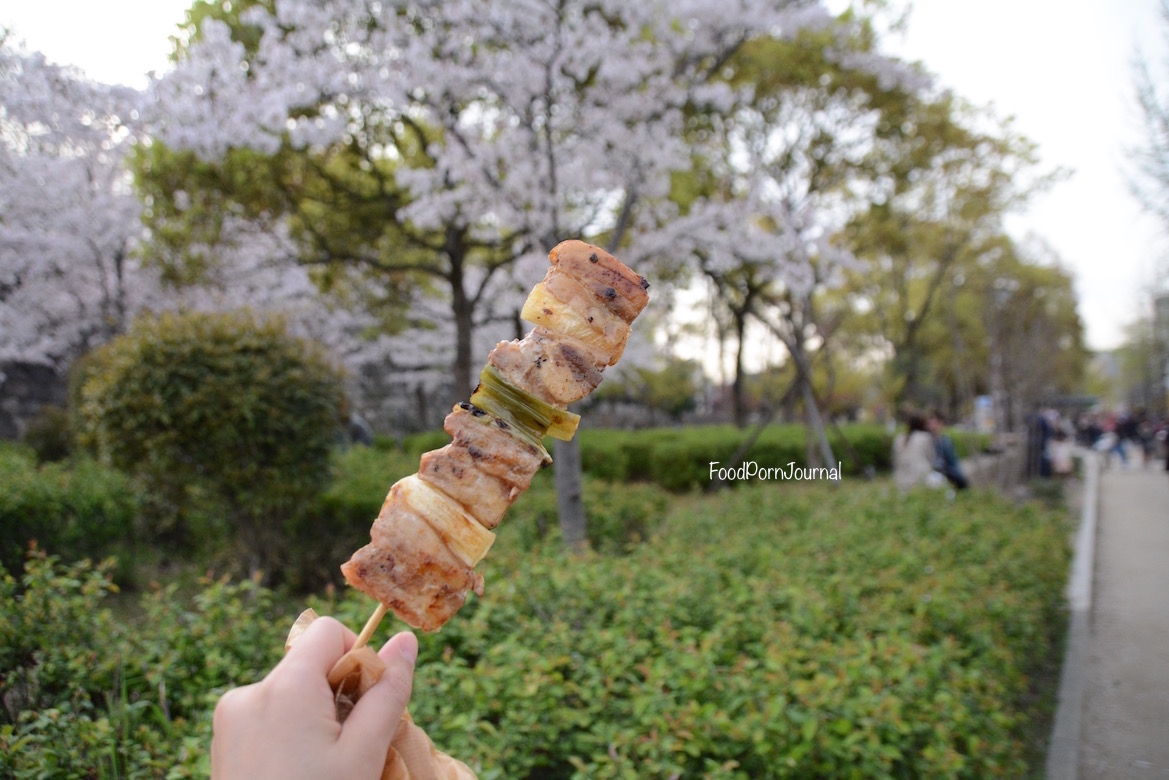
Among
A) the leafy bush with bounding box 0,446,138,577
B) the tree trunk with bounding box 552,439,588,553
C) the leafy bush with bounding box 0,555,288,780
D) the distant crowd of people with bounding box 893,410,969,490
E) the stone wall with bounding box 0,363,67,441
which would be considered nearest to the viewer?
the leafy bush with bounding box 0,555,288,780

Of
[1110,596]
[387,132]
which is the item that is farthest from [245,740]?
[387,132]

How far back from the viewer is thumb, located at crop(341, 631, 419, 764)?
95 cm

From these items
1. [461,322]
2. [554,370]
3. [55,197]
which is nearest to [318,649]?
[554,370]

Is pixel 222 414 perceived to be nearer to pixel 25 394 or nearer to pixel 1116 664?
pixel 25 394

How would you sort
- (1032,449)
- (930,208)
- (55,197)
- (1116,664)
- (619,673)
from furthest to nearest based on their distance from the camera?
1. (930,208)
2. (1032,449)
3. (1116,664)
4. (55,197)
5. (619,673)

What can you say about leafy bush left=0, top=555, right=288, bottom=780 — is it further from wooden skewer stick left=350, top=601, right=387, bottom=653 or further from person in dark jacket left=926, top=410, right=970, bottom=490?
person in dark jacket left=926, top=410, right=970, bottom=490

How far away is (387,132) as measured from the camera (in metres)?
9.82

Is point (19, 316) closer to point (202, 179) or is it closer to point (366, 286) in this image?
point (202, 179)

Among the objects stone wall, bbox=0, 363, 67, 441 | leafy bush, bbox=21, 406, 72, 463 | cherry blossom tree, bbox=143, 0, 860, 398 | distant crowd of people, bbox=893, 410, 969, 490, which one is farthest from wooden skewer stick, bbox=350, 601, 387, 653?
leafy bush, bbox=21, 406, 72, 463

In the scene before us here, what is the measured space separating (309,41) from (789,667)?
7.78m

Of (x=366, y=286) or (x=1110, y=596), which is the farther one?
(x=366, y=286)

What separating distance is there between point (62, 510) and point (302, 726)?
5960 mm

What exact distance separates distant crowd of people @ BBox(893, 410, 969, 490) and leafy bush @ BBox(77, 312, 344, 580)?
21.8ft

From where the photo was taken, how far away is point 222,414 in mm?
5391
